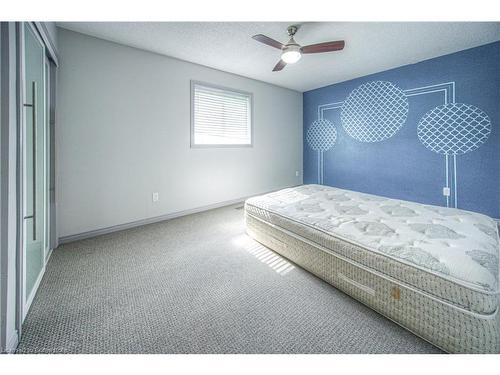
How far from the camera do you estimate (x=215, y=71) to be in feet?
12.6

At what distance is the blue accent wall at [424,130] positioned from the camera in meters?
3.05

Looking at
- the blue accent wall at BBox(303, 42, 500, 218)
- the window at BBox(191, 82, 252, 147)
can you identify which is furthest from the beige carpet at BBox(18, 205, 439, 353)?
the blue accent wall at BBox(303, 42, 500, 218)

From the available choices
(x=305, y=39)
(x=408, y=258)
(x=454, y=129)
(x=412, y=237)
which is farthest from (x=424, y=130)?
(x=408, y=258)

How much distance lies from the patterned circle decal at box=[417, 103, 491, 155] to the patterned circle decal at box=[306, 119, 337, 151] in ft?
5.20

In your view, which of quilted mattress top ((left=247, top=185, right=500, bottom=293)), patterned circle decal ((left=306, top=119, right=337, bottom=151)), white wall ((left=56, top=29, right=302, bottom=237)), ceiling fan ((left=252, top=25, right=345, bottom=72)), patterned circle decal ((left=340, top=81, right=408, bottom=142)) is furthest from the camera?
patterned circle decal ((left=306, top=119, right=337, bottom=151))

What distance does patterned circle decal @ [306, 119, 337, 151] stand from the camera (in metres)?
4.93

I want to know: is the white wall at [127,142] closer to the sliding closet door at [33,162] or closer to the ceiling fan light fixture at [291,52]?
the sliding closet door at [33,162]

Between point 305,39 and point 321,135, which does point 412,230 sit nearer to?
point 305,39

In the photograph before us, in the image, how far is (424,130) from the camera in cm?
360

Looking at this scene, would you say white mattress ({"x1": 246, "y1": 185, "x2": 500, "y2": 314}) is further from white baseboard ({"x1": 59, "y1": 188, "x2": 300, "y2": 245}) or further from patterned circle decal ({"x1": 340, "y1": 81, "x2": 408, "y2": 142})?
patterned circle decal ({"x1": 340, "y1": 81, "x2": 408, "y2": 142})

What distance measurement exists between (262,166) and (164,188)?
6.89 feet
